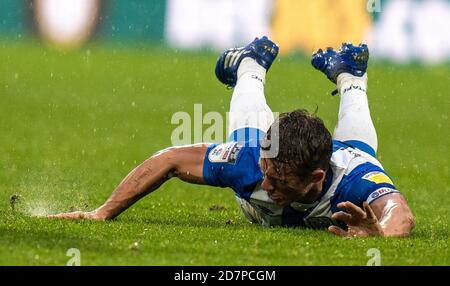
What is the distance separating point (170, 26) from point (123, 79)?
2294 millimetres

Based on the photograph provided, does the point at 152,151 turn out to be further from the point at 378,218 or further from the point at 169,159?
the point at 378,218

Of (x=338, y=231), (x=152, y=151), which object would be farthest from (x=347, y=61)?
(x=152, y=151)

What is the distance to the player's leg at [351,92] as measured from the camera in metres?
8.62

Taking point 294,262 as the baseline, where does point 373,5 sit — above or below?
above

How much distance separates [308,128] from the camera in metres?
7.44

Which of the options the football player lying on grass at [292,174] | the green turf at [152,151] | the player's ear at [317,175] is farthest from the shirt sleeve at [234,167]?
the player's ear at [317,175]

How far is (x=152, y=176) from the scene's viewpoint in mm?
8023

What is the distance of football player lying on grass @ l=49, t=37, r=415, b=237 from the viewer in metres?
7.33

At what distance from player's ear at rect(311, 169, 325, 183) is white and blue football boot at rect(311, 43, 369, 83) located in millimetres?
2065

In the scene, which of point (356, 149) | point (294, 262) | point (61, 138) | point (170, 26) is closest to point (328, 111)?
point (61, 138)

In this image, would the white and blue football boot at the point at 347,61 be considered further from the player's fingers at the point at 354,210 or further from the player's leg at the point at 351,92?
the player's fingers at the point at 354,210

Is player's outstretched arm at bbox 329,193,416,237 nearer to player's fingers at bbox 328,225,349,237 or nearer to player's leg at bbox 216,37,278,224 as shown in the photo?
player's fingers at bbox 328,225,349,237
